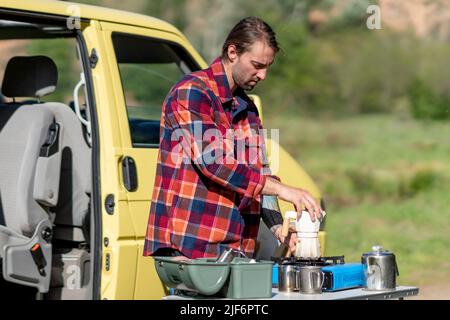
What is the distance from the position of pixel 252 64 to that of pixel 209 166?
1.70 feet

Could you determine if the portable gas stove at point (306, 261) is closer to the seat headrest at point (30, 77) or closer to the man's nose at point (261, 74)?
the man's nose at point (261, 74)

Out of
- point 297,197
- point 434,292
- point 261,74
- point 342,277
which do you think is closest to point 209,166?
point 297,197

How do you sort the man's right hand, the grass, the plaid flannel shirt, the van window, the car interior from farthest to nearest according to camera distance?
the grass
the van window
the car interior
the plaid flannel shirt
the man's right hand

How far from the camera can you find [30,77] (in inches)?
224

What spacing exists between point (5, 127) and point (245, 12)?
45.0ft

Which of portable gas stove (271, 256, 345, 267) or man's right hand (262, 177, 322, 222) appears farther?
portable gas stove (271, 256, 345, 267)

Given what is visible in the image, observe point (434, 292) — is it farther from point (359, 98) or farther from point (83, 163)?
point (359, 98)

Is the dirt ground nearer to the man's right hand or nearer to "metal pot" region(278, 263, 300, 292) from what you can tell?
"metal pot" region(278, 263, 300, 292)

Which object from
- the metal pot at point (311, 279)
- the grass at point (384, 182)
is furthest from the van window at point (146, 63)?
the grass at point (384, 182)

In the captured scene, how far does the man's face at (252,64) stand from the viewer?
4.37 m

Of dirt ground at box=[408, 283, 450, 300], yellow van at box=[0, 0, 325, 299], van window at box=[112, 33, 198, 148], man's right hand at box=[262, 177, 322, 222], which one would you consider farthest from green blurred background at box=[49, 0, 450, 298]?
man's right hand at box=[262, 177, 322, 222]

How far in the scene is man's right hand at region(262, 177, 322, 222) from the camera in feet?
13.4

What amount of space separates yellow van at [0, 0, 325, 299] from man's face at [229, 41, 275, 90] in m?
1.04

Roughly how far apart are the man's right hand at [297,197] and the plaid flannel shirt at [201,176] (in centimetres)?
5
